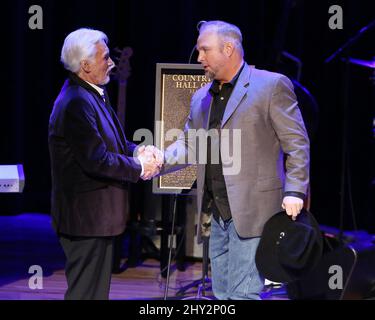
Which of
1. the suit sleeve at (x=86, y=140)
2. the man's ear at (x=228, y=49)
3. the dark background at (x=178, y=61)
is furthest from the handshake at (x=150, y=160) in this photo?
the dark background at (x=178, y=61)

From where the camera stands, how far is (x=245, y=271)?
3.23m

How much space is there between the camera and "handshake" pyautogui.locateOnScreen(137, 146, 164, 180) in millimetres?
3590

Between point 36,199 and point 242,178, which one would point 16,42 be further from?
point 242,178

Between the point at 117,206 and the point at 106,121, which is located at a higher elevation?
the point at 106,121

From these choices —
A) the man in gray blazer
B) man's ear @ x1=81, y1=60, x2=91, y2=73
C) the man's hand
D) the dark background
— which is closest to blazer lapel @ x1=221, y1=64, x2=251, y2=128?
the man in gray blazer

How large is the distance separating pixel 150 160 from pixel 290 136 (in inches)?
31.7

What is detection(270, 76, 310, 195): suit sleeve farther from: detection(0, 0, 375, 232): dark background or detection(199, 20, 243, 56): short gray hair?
detection(0, 0, 375, 232): dark background

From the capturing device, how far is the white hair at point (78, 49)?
334 centimetres

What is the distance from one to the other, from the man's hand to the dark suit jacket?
2.57ft

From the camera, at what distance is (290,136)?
3.18 meters

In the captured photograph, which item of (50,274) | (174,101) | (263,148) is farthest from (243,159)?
(50,274)

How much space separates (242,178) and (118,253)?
7.59ft

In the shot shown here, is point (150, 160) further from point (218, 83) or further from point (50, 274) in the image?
point (50, 274)
